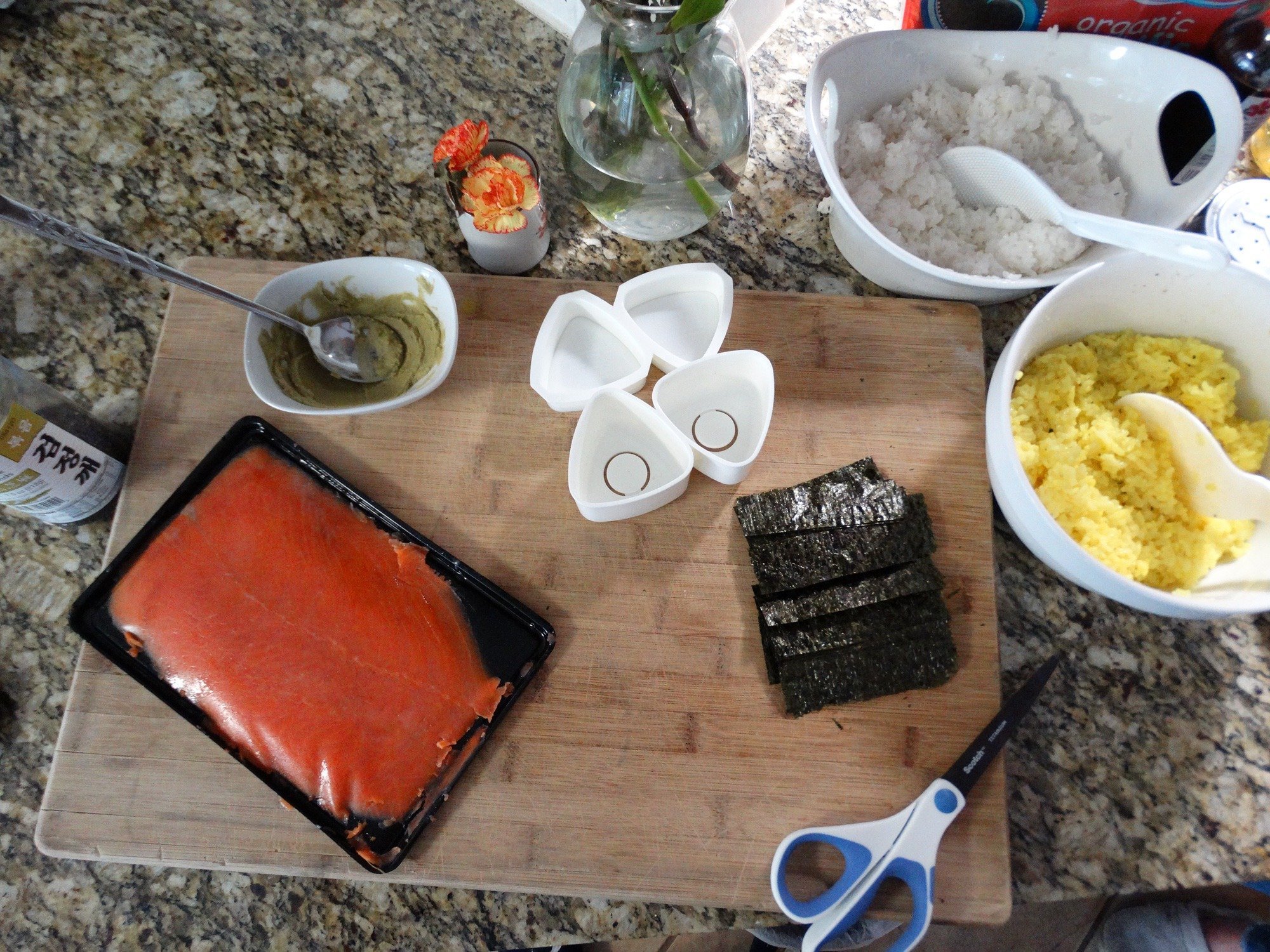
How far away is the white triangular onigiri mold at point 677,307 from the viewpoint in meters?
1.10

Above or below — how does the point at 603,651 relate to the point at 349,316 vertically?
below

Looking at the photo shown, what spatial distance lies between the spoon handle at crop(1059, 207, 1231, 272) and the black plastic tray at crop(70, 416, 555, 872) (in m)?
0.90

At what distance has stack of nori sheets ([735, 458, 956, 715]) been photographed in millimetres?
1024

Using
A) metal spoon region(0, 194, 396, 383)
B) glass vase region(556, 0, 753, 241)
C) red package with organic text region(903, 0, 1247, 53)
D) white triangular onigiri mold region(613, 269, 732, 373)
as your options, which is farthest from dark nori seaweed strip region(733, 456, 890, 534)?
red package with organic text region(903, 0, 1247, 53)

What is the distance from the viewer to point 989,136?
1119mm

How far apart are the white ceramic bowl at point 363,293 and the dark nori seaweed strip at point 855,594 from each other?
576 mm

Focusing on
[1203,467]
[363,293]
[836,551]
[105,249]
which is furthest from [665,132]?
[1203,467]

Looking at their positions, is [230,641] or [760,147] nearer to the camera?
[230,641]

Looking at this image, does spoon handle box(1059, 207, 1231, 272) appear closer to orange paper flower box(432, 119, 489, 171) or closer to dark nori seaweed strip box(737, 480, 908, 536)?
dark nori seaweed strip box(737, 480, 908, 536)

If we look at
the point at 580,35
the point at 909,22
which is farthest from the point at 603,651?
the point at 909,22

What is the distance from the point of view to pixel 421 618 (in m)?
1.07

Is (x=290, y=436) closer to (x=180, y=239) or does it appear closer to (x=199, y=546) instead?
(x=199, y=546)

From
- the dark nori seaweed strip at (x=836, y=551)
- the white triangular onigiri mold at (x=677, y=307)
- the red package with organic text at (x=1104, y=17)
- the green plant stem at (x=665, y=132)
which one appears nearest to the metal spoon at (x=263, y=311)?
the white triangular onigiri mold at (x=677, y=307)

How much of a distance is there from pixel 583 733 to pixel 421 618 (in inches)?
11.0
